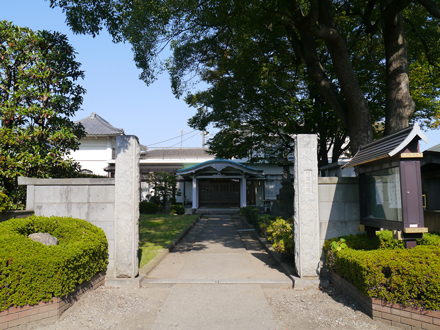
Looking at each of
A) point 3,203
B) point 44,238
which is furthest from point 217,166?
point 44,238

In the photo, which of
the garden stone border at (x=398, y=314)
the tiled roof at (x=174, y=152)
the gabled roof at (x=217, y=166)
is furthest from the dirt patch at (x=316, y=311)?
the tiled roof at (x=174, y=152)

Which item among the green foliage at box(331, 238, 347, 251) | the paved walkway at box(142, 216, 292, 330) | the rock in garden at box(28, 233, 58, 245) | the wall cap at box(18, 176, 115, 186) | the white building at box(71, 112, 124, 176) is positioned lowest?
the paved walkway at box(142, 216, 292, 330)

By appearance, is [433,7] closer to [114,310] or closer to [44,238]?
[114,310]

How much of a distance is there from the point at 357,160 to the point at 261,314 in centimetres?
328

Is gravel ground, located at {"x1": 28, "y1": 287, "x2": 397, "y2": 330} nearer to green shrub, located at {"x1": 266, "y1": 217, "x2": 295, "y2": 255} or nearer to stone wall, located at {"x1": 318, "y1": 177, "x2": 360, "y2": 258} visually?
stone wall, located at {"x1": 318, "y1": 177, "x2": 360, "y2": 258}

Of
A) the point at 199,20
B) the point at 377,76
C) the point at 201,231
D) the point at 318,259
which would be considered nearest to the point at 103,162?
the point at 201,231

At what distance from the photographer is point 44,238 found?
19.6ft

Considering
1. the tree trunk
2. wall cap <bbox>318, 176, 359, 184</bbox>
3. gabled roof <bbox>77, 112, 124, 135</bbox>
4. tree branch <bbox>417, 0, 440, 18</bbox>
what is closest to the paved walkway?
wall cap <bbox>318, 176, 359, 184</bbox>

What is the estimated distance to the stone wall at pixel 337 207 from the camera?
689 cm

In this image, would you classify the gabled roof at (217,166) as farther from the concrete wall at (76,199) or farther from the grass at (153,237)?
the concrete wall at (76,199)

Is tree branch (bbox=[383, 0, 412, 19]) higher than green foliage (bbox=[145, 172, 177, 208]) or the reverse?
higher

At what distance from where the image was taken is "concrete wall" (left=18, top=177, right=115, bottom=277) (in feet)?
22.7

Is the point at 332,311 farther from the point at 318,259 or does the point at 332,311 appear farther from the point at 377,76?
the point at 377,76

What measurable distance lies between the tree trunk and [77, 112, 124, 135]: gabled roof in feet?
76.1
